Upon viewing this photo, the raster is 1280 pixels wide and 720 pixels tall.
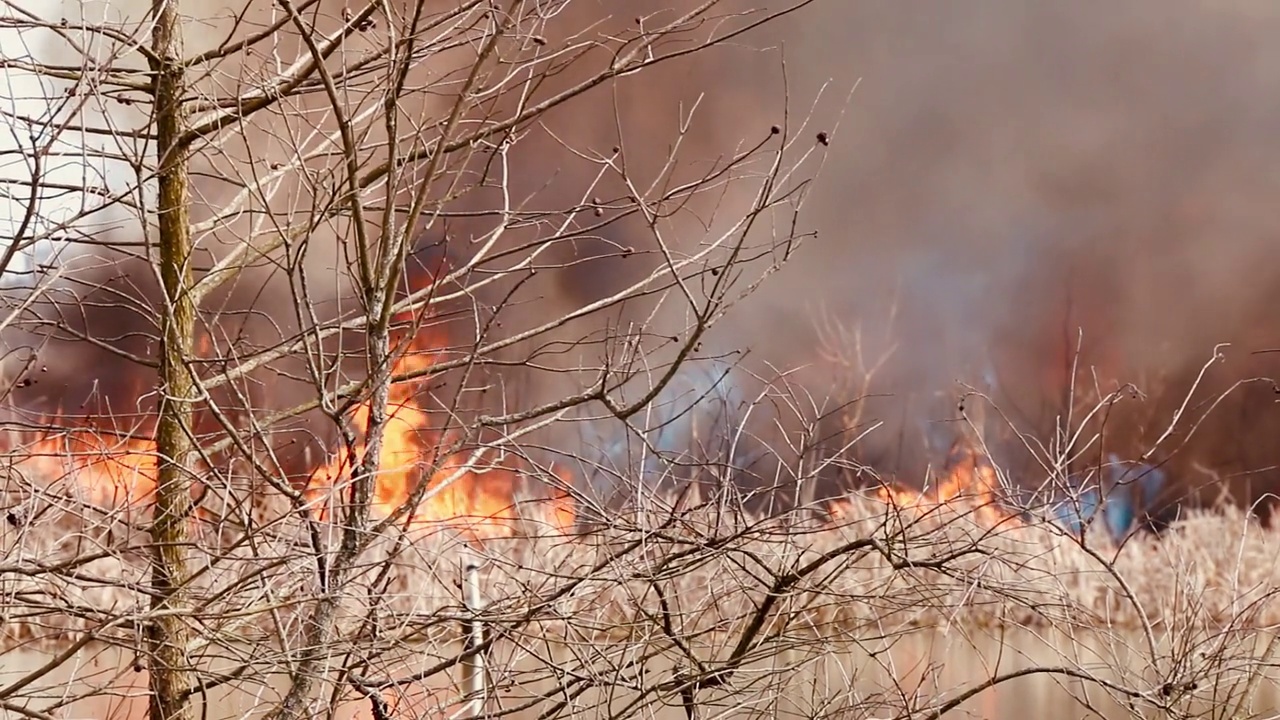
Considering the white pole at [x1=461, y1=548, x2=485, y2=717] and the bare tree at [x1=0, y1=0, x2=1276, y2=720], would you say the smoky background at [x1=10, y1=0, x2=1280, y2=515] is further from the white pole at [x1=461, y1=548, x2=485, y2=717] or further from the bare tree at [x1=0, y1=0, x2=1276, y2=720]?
the white pole at [x1=461, y1=548, x2=485, y2=717]

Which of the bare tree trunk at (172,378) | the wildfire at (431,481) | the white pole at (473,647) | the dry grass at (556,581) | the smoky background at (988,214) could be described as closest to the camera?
the dry grass at (556,581)

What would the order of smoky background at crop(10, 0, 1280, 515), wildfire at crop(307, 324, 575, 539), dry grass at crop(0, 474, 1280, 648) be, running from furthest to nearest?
smoky background at crop(10, 0, 1280, 515) → wildfire at crop(307, 324, 575, 539) → dry grass at crop(0, 474, 1280, 648)

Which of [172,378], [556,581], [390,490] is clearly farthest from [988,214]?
[172,378]

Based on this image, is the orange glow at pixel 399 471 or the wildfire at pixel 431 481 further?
the wildfire at pixel 431 481

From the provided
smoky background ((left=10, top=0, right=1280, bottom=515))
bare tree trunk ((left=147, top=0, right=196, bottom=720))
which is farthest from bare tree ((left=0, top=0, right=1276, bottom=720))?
smoky background ((left=10, top=0, right=1280, bottom=515))

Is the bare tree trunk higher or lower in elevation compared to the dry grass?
higher

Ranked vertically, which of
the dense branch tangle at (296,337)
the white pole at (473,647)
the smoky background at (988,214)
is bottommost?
the white pole at (473,647)

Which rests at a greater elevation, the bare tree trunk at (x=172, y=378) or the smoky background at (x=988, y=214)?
the smoky background at (x=988, y=214)

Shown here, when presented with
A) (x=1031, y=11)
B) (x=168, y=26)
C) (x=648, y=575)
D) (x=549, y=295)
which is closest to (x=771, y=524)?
(x=648, y=575)

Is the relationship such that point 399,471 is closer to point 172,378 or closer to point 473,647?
point 473,647

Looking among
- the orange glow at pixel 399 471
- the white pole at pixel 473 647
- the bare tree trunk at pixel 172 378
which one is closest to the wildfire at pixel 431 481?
the orange glow at pixel 399 471

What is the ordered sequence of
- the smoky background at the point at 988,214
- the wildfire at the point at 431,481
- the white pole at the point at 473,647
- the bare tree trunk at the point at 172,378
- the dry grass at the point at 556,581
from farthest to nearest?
the smoky background at the point at 988,214 < the wildfire at the point at 431,481 < the bare tree trunk at the point at 172,378 < the white pole at the point at 473,647 < the dry grass at the point at 556,581

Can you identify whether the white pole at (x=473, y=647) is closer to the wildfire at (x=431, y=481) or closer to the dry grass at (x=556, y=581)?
the dry grass at (x=556, y=581)

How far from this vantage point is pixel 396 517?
1577mm
